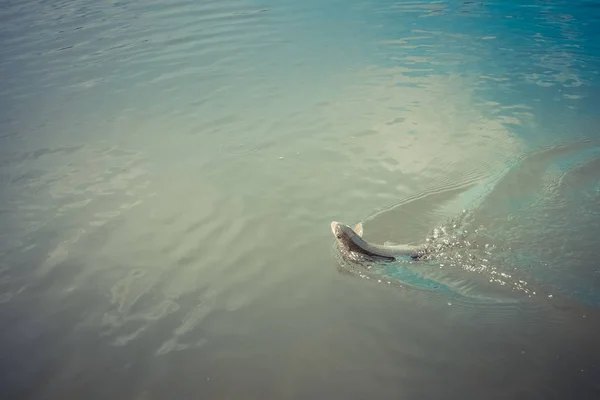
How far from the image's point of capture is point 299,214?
7699 millimetres

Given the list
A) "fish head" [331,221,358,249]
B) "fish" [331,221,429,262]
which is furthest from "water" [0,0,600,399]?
"fish head" [331,221,358,249]

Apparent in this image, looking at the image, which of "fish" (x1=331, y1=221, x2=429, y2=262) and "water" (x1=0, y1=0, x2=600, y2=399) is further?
"fish" (x1=331, y1=221, x2=429, y2=262)

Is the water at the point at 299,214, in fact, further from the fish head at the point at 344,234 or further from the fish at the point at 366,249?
the fish head at the point at 344,234

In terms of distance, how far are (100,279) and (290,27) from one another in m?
13.2

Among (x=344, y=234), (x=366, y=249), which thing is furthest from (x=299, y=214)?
(x=366, y=249)

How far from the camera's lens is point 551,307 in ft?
18.5

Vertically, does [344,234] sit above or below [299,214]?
above

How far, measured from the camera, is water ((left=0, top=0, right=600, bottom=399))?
202 inches

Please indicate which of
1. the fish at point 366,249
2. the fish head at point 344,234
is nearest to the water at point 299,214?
the fish at point 366,249

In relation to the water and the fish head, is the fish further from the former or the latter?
the water

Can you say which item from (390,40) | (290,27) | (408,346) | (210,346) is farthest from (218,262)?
(290,27)

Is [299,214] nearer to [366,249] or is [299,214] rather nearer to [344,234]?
[344,234]

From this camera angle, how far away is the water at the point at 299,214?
513 cm

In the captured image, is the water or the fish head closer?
the water
